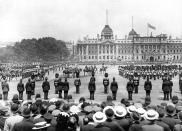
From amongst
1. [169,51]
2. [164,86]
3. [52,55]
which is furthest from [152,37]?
[164,86]

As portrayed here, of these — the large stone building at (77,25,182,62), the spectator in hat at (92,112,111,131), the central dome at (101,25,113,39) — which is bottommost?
the spectator in hat at (92,112,111,131)

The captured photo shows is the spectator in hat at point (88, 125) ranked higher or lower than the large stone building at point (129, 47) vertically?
lower

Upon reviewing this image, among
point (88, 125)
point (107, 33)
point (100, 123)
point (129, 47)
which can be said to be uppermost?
point (107, 33)

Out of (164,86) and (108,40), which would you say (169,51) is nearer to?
(108,40)

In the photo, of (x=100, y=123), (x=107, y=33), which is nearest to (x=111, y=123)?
(x=100, y=123)

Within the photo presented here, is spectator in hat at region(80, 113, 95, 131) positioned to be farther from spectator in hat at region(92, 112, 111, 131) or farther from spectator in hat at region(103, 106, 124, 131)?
spectator in hat at region(103, 106, 124, 131)

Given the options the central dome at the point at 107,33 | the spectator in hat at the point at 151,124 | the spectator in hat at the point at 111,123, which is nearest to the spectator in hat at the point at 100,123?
the spectator in hat at the point at 111,123

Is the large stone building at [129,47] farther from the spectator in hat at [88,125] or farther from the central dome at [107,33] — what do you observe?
the spectator in hat at [88,125]

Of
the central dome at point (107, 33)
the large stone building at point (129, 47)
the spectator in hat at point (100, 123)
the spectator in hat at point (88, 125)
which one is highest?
the central dome at point (107, 33)

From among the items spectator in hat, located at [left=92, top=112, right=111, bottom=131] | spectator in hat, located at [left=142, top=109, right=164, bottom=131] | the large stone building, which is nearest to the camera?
spectator in hat, located at [left=92, top=112, right=111, bottom=131]

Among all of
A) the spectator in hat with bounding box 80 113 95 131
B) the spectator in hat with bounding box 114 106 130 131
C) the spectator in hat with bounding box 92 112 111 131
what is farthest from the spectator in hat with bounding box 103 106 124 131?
the spectator in hat with bounding box 114 106 130 131

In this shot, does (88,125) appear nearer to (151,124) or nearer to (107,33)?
(151,124)
